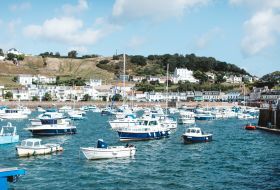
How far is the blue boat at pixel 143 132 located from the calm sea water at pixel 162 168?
1338 mm

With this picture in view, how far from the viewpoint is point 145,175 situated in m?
36.4

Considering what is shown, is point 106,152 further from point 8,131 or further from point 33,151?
point 8,131

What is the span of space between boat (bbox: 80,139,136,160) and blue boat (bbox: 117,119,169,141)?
12929 millimetres

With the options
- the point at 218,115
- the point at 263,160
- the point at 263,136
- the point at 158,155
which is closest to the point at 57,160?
the point at 158,155

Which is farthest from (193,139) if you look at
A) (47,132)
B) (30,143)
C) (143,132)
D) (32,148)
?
(47,132)

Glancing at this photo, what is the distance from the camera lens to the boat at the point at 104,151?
138 feet

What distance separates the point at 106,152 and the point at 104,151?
0.30 meters

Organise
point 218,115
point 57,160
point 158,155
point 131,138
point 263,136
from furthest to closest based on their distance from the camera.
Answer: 1. point 218,115
2. point 263,136
3. point 131,138
4. point 158,155
5. point 57,160

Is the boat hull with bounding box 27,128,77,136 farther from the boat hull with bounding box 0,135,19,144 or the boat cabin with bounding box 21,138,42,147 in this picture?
the boat cabin with bounding box 21,138,42,147

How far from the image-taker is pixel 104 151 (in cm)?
4234

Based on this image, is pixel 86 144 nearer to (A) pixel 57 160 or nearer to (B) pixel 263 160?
(A) pixel 57 160

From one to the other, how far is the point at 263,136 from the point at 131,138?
21.3 metres

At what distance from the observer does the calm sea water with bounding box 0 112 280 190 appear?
109 feet

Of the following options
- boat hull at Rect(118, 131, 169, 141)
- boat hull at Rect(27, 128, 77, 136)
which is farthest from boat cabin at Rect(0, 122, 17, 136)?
boat hull at Rect(118, 131, 169, 141)
